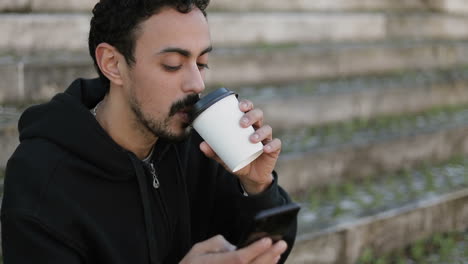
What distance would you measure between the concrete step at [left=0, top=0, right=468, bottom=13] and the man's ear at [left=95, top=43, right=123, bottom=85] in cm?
267

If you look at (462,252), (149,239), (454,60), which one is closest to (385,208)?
(462,252)

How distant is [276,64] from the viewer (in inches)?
218

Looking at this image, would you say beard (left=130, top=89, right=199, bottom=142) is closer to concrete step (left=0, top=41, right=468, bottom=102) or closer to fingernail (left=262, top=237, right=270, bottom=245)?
fingernail (left=262, top=237, right=270, bottom=245)

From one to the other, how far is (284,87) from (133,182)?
3.42 m

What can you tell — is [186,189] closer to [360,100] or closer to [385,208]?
[385,208]

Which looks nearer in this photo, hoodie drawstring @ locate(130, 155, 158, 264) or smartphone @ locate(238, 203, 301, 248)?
smartphone @ locate(238, 203, 301, 248)

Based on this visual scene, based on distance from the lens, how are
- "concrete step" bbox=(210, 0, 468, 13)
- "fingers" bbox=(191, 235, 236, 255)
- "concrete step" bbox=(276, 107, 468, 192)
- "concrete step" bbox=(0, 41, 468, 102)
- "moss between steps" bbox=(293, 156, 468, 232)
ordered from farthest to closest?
"concrete step" bbox=(210, 0, 468, 13)
"concrete step" bbox=(276, 107, 468, 192)
"moss between steps" bbox=(293, 156, 468, 232)
"concrete step" bbox=(0, 41, 468, 102)
"fingers" bbox=(191, 235, 236, 255)

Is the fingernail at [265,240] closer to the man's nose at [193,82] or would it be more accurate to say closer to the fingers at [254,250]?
the fingers at [254,250]

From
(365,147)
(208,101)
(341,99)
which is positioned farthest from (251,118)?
(341,99)

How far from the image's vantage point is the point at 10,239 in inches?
74.0

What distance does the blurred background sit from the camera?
13.2 feet

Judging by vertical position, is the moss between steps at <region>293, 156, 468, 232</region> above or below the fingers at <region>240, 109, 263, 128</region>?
below

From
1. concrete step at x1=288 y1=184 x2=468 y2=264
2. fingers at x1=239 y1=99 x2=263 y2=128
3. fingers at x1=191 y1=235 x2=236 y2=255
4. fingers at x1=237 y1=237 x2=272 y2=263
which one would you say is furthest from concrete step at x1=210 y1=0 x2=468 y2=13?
fingers at x1=237 y1=237 x2=272 y2=263

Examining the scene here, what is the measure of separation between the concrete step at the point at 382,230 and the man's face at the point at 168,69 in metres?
1.73
